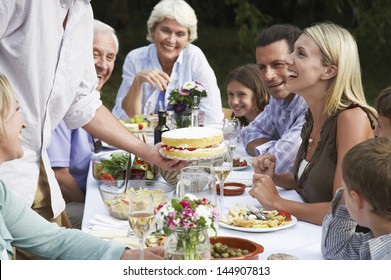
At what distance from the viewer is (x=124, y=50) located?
15.4 m

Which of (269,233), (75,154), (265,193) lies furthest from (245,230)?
(75,154)

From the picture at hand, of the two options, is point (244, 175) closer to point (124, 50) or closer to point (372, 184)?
point (372, 184)

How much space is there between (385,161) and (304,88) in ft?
4.20

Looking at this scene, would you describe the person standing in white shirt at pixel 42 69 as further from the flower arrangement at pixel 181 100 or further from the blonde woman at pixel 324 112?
the flower arrangement at pixel 181 100

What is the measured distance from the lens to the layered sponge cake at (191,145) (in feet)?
11.5

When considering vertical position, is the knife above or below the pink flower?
below

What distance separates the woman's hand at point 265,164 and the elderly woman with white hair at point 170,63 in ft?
6.95

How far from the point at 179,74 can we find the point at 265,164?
8.40 ft

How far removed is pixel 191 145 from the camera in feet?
11.5

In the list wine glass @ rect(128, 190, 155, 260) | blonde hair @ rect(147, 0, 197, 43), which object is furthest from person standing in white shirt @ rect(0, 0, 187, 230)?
blonde hair @ rect(147, 0, 197, 43)

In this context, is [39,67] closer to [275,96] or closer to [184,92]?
[184,92]

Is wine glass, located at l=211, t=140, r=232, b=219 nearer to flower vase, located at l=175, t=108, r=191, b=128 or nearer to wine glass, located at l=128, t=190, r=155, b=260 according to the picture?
wine glass, located at l=128, t=190, r=155, b=260

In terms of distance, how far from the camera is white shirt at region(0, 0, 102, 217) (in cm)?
316

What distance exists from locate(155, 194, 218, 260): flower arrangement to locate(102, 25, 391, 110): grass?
9.31 meters
